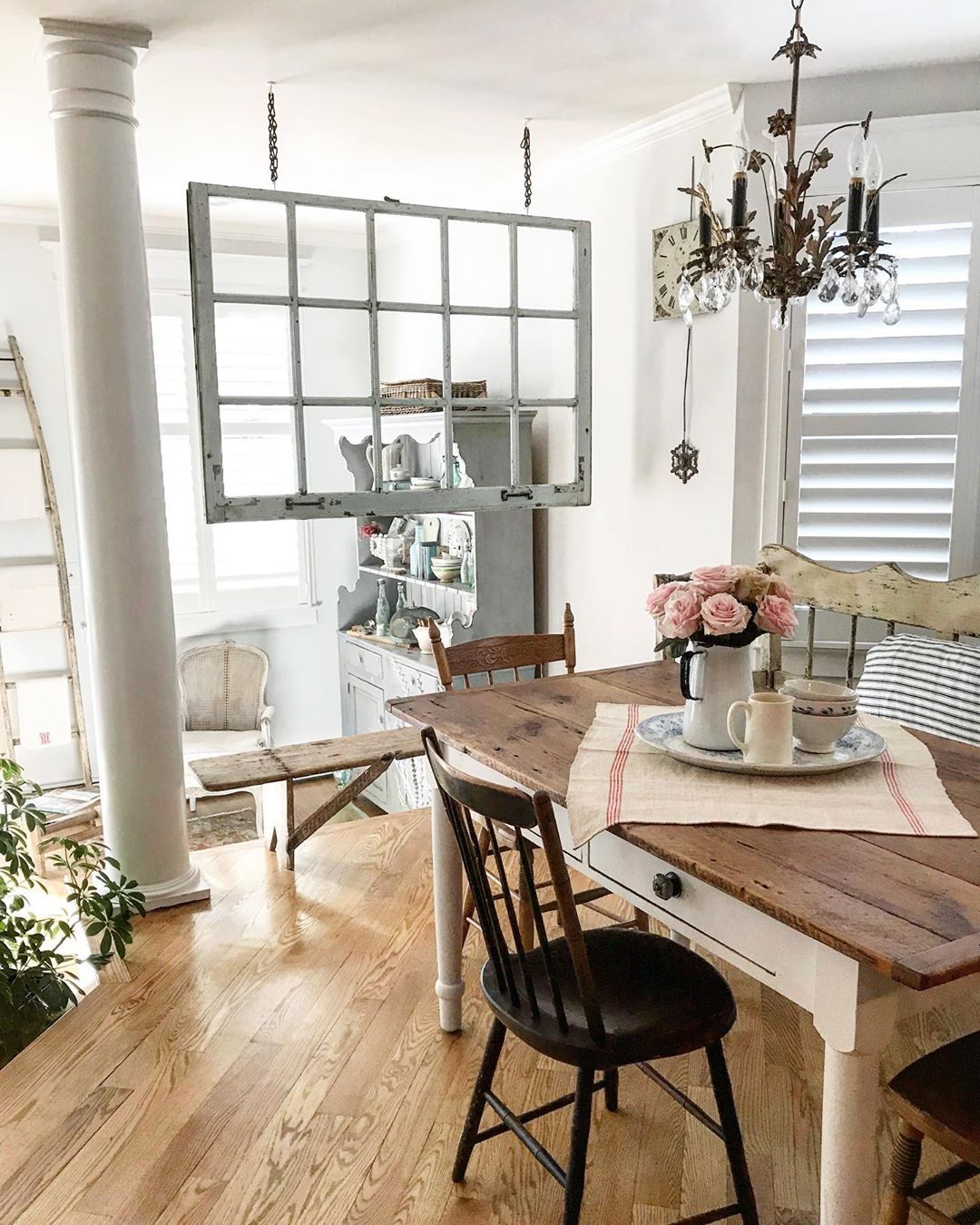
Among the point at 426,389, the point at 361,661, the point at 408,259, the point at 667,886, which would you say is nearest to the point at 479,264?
the point at 408,259

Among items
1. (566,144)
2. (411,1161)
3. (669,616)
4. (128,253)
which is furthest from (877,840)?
(566,144)

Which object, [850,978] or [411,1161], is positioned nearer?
[850,978]

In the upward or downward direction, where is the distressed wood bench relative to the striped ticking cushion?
downward

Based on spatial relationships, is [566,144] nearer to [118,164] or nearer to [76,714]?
[118,164]

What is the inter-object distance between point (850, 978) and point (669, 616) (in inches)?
27.4

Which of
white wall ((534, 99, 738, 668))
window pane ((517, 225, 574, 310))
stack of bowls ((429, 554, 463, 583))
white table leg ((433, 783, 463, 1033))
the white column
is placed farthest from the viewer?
stack of bowls ((429, 554, 463, 583))

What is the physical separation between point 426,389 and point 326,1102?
2.51m

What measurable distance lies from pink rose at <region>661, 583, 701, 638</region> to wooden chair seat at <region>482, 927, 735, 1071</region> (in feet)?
1.83

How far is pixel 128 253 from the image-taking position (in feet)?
9.21

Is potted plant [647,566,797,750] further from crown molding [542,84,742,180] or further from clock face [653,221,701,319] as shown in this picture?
crown molding [542,84,742,180]

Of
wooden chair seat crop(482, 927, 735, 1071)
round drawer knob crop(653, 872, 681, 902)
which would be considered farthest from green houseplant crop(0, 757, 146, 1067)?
round drawer knob crop(653, 872, 681, 902)

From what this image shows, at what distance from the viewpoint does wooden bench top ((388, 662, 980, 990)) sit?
3.86ft

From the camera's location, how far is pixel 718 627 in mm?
1717

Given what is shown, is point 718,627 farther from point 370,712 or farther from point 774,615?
point 370,712
